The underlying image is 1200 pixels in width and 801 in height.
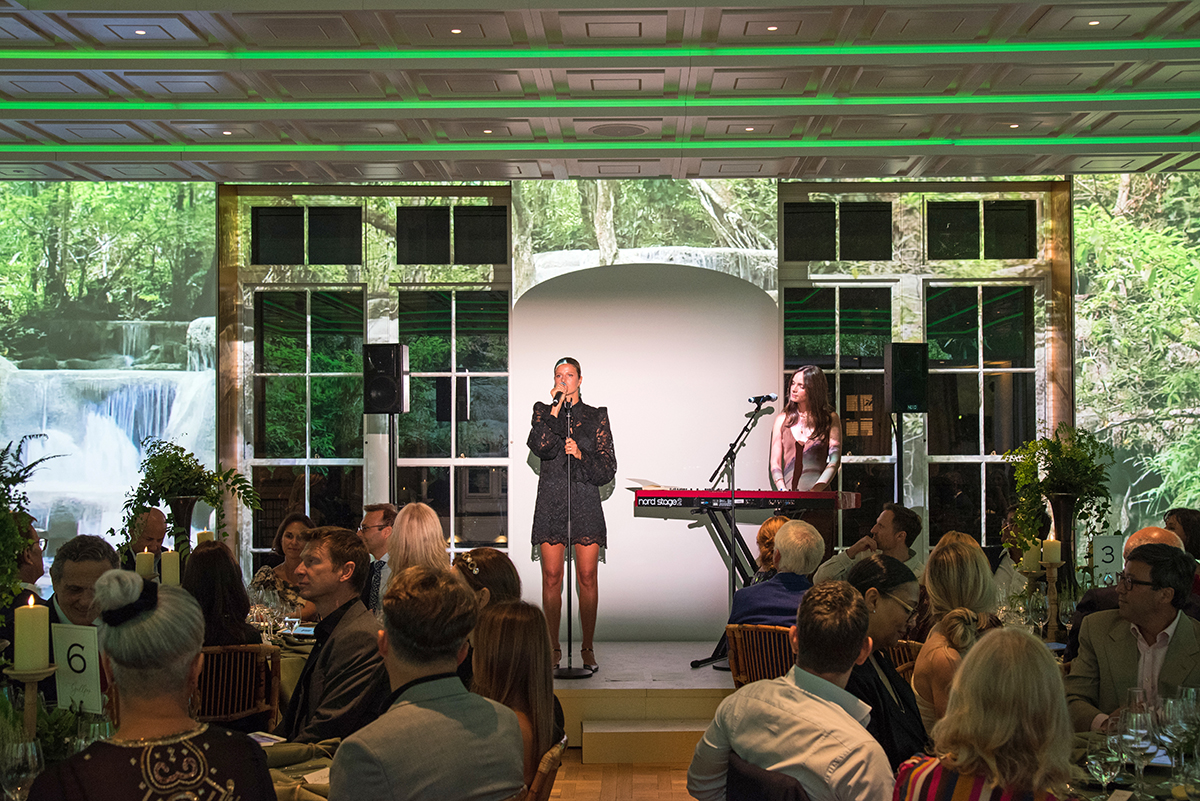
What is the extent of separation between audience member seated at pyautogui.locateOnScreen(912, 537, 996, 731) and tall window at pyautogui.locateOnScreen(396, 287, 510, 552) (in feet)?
17.4

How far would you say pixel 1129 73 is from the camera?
5906mm

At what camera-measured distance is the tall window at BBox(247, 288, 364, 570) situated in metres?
8.90

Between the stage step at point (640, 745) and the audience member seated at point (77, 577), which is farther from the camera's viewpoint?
the stage step at point (640, 745)

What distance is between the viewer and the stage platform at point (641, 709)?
6027 mm

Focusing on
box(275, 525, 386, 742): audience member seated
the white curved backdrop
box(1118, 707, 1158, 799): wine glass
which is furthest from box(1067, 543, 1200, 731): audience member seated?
the white curved backdrop

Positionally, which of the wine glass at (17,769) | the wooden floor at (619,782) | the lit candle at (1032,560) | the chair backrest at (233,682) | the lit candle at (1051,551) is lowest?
the wooden floor at (619,782)

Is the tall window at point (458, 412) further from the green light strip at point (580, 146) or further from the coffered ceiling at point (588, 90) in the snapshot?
the green light strip at point (580, 146)

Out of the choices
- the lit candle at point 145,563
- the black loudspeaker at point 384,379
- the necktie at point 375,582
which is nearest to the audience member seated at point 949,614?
the necktie at point 375,582

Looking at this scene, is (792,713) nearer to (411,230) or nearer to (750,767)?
(750,767)

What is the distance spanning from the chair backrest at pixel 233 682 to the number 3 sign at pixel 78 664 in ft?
5.04

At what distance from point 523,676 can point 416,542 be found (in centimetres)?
211

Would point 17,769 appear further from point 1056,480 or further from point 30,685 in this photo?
point 1056,480

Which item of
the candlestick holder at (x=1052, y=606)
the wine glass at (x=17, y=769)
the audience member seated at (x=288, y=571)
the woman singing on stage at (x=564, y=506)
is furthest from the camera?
the woman singing on stage at (x=564, y=506)

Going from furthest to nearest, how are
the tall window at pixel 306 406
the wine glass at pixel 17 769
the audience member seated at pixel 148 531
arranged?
1. the tall window at pixel 306 406
2. the audience member seated at pixel 148 531
3. the wine glass at pixel 17 769
